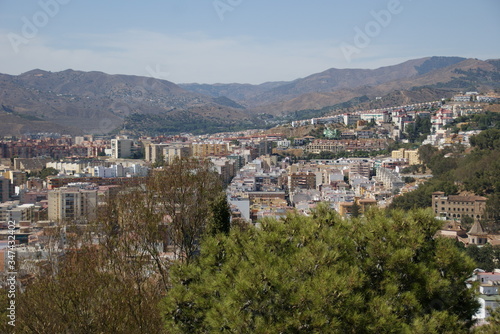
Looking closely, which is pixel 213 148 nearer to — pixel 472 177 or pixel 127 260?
pixel 472 177

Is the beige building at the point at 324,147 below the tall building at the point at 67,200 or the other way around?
the other way around

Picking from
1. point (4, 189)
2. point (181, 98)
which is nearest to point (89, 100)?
point (181, 98)

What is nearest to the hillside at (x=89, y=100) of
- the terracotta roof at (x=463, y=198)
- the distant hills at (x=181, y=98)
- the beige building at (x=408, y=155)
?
the distant hills at (x=181, y=98)

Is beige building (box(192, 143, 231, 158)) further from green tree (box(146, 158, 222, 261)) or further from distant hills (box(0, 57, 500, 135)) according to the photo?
green tree (box(146, 158, 222, 261))

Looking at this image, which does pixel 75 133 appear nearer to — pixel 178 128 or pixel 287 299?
pixel 178 128

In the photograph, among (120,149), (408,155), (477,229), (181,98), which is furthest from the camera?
(181,98)

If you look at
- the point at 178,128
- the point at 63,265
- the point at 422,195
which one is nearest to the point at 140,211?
the point at 63,265

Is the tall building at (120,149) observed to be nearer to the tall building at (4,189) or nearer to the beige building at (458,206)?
the tall building at (4,189)
